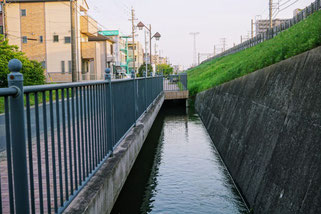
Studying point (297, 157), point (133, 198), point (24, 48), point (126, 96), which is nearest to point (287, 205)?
point (297, 157)

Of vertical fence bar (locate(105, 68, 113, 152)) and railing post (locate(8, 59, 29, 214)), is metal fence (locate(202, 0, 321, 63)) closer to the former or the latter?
vertical fence bar (locate(105, 68, 113, 152))

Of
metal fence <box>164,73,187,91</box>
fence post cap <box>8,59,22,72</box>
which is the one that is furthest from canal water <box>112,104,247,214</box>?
metal fence <box>164,73,187,91</box>

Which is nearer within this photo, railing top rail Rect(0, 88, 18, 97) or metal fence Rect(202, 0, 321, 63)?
railing top rail Rect(0, 88, 18, 97)

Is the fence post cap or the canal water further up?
the fence post cap

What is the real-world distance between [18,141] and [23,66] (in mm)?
20626

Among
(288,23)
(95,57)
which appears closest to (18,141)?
(288,23)

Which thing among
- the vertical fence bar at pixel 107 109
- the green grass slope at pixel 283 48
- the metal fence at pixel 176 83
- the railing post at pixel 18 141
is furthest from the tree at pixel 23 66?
the railing post at pixel 18 141

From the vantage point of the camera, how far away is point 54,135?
3.73 metres

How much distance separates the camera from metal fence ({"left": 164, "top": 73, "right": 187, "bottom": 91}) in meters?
25.6

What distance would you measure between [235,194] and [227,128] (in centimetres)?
341

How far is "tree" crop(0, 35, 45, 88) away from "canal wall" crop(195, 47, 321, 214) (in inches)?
571

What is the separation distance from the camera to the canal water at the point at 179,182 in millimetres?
6152

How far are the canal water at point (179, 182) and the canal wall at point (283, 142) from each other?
399 millimetres

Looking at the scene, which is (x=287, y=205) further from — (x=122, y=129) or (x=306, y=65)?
(x=122, y=129)
